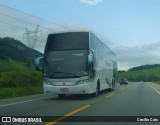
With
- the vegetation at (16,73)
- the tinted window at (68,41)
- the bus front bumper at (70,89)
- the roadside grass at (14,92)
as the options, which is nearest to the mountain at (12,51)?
the vegetation at (16,73)

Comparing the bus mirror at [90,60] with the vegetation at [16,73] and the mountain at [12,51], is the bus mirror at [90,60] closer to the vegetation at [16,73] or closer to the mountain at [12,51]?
the vegetation at [16,73]

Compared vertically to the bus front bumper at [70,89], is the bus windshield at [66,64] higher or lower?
higher

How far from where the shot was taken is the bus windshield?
22984 mm

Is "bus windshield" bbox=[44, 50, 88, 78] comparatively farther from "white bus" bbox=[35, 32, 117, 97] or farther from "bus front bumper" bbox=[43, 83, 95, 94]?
Result: "bus front bumper" bbox=[43, 83, 95, 94]

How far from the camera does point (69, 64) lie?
909 inches

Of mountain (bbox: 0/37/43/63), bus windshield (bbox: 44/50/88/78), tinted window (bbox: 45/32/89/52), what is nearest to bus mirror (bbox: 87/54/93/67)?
bus windshield (bbox: 44/50/88/78)

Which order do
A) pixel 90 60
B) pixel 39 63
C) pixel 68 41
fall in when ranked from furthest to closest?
1. pixel 68 41
2. pixel 39 63
3. pixel 90 60

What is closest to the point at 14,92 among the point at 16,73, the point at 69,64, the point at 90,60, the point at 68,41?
the point at 68,41

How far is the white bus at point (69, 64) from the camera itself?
2289 centimetres

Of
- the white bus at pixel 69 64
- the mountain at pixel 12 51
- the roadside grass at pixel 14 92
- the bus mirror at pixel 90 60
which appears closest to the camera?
the bus mirror at pixel 90 60

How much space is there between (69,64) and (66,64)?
18 centimetres

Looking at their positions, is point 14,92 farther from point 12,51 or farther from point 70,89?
point 12,51

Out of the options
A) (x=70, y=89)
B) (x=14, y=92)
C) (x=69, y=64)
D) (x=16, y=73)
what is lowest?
(x=14, y=92)

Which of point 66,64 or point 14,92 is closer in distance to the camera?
point 66,64
